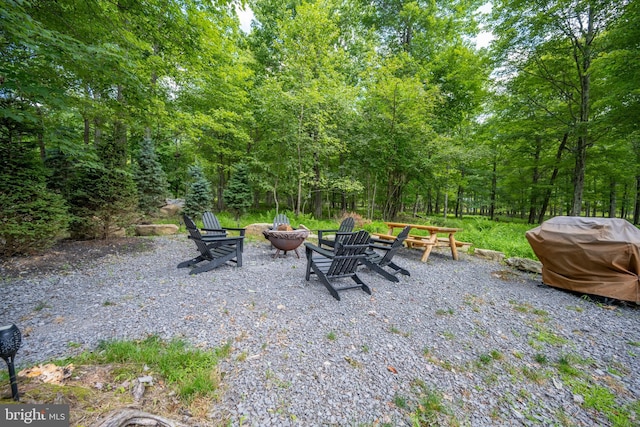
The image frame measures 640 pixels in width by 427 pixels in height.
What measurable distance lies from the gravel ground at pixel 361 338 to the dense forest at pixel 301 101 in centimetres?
238

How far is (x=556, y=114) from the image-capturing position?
27.5 feet

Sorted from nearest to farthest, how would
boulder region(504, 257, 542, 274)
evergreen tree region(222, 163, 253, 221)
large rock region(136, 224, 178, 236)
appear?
boulder region(504, 257, 542, 274) < large rock region(136, 224, 178, 236) < evergreen tree region(222, 163, 253, 221)

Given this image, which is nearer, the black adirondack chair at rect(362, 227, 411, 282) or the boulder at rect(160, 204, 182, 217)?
the black adirondack chair at rect(362, 227, 411, 282)

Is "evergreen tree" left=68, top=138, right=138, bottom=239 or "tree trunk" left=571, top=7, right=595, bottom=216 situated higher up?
"tree trunk" left=571, top=7, right=595, bottom=216

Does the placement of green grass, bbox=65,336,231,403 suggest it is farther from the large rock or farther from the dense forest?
the large rock

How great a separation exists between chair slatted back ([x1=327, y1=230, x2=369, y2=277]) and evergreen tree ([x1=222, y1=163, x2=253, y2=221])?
24.5 ft

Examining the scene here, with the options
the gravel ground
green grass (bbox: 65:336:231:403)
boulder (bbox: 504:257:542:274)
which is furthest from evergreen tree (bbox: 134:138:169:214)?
boulder (bbox: 504:257:542:274)

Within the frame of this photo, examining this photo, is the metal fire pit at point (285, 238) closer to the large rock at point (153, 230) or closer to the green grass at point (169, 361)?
the green grass at point (169, 361)

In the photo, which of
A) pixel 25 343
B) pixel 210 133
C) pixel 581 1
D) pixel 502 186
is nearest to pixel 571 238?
pixel 25 343

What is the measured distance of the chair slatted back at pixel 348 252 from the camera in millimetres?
3494

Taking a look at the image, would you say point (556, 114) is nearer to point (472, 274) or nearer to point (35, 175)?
point (472, 274)

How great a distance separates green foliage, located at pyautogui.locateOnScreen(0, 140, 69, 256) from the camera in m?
3.73

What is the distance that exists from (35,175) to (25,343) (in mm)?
3424

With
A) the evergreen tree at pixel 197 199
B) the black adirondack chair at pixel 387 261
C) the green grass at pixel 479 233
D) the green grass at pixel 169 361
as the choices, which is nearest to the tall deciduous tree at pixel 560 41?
the green grass at pixel 479 233
